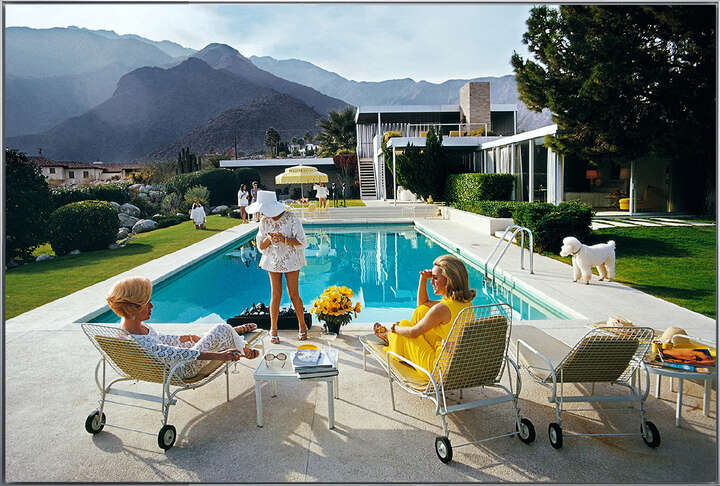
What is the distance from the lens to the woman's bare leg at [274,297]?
17.4 ft

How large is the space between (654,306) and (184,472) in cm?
589

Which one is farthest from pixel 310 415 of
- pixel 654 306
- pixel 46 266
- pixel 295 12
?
pixel 46 266

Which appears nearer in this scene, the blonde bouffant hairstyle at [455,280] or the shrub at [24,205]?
the blonde bouffant hairstyle at [455,280]

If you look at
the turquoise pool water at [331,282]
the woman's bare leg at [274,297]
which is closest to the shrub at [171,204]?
the turquoise pool water at [331,282]

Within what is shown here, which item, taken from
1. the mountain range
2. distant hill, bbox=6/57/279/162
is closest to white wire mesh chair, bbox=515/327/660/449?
the mountain range

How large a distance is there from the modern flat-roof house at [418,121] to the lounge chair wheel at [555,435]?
24.3 metres

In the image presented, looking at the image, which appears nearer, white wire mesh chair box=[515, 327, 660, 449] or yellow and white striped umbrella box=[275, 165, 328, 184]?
white wire mesh chair box=[515, 327, 660, 449]

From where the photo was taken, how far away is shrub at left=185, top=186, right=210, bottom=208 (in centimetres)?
2433

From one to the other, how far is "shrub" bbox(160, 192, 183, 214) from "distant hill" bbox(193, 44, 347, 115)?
101 m

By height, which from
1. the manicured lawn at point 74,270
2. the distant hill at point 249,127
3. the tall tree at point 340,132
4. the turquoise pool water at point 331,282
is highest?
the distant hill at point 249,127

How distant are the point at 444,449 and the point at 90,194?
60.2 ft

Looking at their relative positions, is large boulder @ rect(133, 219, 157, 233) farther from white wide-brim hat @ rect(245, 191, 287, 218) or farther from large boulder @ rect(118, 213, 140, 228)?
white wide-brim hat @ rect(245, 191, 287, 218)

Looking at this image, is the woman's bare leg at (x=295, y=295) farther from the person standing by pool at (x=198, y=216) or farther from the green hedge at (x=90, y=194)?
the person standing by pool at (x=198, y=216)

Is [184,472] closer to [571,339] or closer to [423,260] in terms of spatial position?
[571,339]
